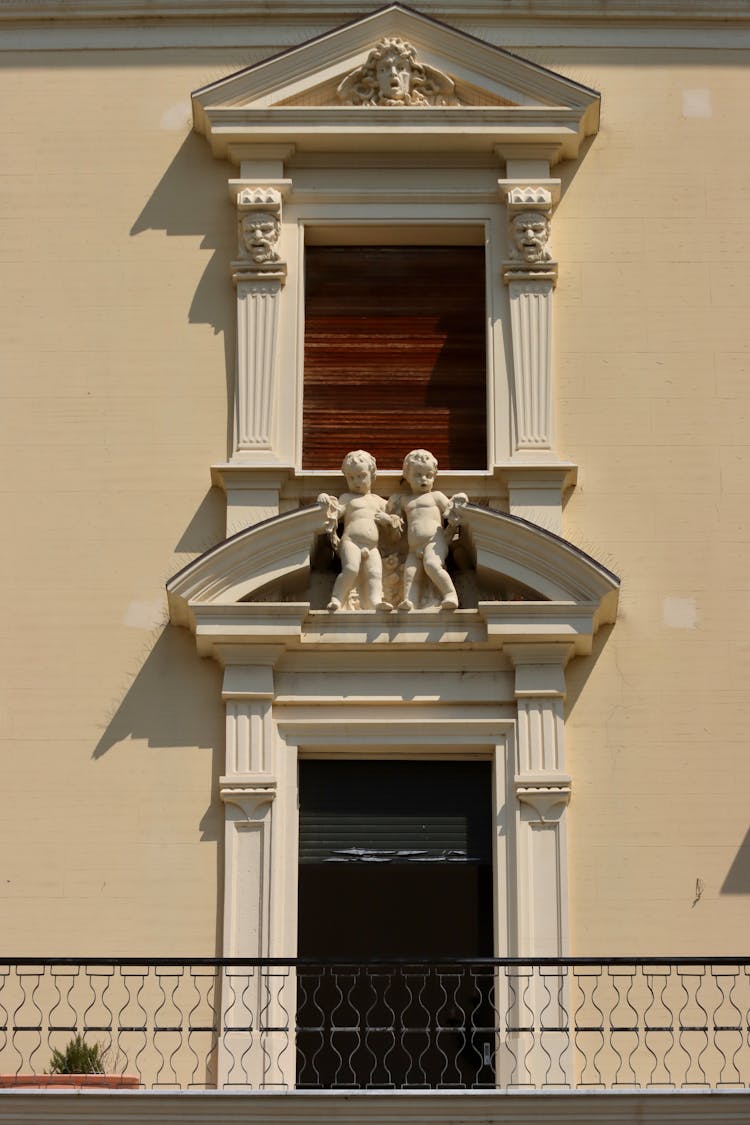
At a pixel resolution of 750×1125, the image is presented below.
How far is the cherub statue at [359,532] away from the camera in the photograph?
1510 centimetres

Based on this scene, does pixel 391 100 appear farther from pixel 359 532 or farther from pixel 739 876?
pixel 739 876

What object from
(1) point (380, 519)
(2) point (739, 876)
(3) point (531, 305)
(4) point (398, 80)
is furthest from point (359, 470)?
(2) point (739, 876)

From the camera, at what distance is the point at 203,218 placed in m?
16.3

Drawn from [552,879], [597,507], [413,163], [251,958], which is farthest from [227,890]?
[413,163]

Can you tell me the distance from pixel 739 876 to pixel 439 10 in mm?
6437

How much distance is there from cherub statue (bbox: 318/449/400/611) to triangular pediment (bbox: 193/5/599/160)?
249cm

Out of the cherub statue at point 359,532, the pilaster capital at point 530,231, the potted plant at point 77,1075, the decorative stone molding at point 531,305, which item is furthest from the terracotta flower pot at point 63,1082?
the pilaster capital at point 530,231

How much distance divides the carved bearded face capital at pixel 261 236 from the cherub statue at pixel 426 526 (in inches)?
69.7

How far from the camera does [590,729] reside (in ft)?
49.0

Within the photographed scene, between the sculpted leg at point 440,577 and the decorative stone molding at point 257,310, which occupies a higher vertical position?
the decorative stone molding at point 257,310

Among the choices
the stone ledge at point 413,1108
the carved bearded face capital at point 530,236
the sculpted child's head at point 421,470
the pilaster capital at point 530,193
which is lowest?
the stone ledge at point 413,1108

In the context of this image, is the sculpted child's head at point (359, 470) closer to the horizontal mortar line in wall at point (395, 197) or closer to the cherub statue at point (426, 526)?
the cherub statue at point (426, 526)

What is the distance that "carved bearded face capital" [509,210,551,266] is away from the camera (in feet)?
52.4

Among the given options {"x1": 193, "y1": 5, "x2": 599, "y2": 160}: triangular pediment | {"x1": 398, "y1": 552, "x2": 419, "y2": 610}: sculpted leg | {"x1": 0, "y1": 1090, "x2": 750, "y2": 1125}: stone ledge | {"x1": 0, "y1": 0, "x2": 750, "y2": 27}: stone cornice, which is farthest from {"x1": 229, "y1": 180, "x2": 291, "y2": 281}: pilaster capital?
{"x1": 0, "y1": 1090, "x2": 750, "y2": 1125}: stone ledge
